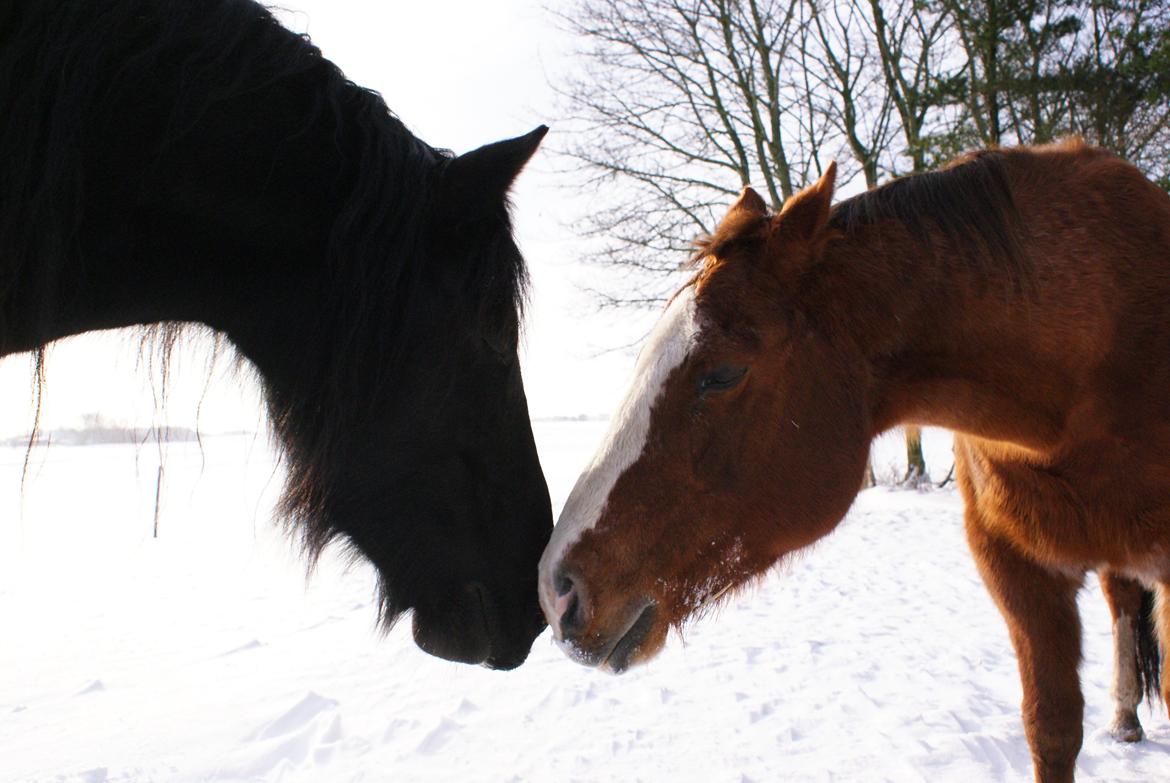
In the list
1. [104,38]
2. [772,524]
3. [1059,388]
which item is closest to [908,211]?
[1059,388]

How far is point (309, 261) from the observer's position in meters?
1.64

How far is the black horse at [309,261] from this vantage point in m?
1.38

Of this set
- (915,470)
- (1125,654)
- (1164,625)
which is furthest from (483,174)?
(915,470)

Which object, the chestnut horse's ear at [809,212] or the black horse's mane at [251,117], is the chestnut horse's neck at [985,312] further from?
the black horse's mane at [251,117]

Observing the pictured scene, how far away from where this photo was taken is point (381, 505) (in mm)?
1805

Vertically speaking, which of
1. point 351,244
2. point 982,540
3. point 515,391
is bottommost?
point 982,540

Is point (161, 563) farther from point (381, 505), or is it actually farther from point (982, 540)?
point (982, 540)

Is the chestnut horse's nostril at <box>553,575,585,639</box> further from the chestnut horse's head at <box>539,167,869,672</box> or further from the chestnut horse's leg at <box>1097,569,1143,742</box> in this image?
the chestnut horse's leg at <box>1097,569,1143,742</box>

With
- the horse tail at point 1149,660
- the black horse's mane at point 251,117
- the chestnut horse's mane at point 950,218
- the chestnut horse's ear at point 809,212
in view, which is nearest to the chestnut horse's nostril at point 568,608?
the black horse's mane at point 251,117

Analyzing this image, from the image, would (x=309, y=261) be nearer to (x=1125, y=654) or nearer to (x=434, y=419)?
(x=434, y=419)

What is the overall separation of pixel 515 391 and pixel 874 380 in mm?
1089

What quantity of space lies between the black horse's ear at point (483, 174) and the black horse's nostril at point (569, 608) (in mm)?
964

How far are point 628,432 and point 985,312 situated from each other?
1152 mm

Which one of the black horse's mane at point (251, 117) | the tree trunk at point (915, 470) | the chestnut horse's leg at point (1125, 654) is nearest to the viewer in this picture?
the black horse's mane at point (251, 117)
